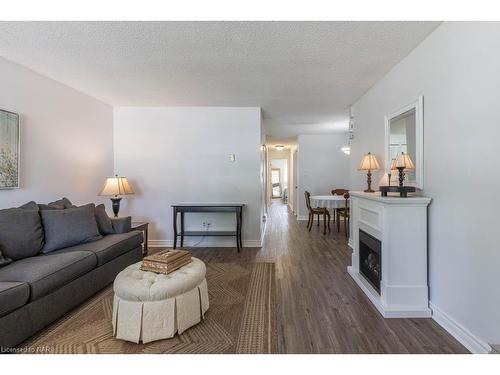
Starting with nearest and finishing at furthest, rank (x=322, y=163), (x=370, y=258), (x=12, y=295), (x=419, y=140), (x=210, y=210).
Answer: (x=12, y=295) < (x=419, y=140) < (x=370, y=258) < (x=210, y=210) < (x=322, y=163)

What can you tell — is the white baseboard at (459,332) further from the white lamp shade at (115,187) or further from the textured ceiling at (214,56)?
the white lamp shade at (115,187)

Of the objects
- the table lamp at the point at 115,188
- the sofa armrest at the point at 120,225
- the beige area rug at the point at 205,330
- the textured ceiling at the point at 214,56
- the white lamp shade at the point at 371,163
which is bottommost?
the beige area rug at the point at 205,330

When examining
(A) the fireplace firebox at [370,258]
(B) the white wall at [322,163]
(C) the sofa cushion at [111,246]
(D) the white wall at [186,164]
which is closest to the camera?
(A) the fireplace firebox at [370,258]

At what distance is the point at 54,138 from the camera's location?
316 centimetres

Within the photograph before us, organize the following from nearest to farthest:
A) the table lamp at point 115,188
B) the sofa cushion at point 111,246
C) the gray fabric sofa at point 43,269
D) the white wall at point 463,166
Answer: the white wall at point 463,166 → the gray fabric sofa at point 43,269 → the sofa cushion at point 111,246 → the table lamp at point 115,188

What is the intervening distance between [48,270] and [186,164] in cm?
273

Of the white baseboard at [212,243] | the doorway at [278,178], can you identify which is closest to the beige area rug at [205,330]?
the white baseboard at [212,243]

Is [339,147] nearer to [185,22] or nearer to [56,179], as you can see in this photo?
[185,22]

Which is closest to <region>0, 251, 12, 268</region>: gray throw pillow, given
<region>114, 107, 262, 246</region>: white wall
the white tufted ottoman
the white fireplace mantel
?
the white tufted ottoman

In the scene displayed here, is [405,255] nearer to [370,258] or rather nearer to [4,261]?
[370,258]

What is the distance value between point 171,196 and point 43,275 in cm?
261

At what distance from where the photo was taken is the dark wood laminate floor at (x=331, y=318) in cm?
175

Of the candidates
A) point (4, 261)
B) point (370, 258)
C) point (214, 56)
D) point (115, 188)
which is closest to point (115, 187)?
point (115, 188)

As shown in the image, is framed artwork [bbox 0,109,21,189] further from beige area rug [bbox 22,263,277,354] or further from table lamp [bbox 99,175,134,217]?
beige area rug [bbox 22,263,277,354]
